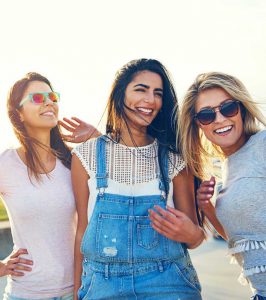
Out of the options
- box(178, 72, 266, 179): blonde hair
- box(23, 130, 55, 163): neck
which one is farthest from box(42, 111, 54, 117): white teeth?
box(178, 72, 266, 179): blonde hair

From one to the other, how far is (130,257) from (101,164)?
0.49 meters

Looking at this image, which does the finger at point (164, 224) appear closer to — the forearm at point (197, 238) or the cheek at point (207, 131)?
the forearm at point (197, 238)

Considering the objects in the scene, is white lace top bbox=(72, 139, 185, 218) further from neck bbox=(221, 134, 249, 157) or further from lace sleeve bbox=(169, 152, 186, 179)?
neck bbox=(221, 134, 249, 157)

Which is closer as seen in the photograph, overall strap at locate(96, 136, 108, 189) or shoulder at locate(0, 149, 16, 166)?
overall strap at locate(96, 136, 108, 189)

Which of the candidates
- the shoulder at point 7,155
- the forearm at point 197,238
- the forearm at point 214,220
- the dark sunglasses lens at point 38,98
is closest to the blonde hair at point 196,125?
the forearm at point 214,220

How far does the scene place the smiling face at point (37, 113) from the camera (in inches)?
114

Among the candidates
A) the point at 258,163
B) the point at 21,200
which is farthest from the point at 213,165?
the point at 21,200

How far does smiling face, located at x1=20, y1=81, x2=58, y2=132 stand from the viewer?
2895 mm

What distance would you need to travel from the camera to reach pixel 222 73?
101 inches

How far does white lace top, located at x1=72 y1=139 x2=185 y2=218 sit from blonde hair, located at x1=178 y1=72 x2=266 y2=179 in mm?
133

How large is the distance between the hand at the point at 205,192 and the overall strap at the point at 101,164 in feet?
1.73

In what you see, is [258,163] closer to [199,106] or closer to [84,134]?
[199,106]

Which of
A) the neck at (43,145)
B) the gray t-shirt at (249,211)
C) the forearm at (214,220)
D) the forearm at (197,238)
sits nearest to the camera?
the gray t-shirt at (249,211)

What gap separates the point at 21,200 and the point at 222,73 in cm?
130
